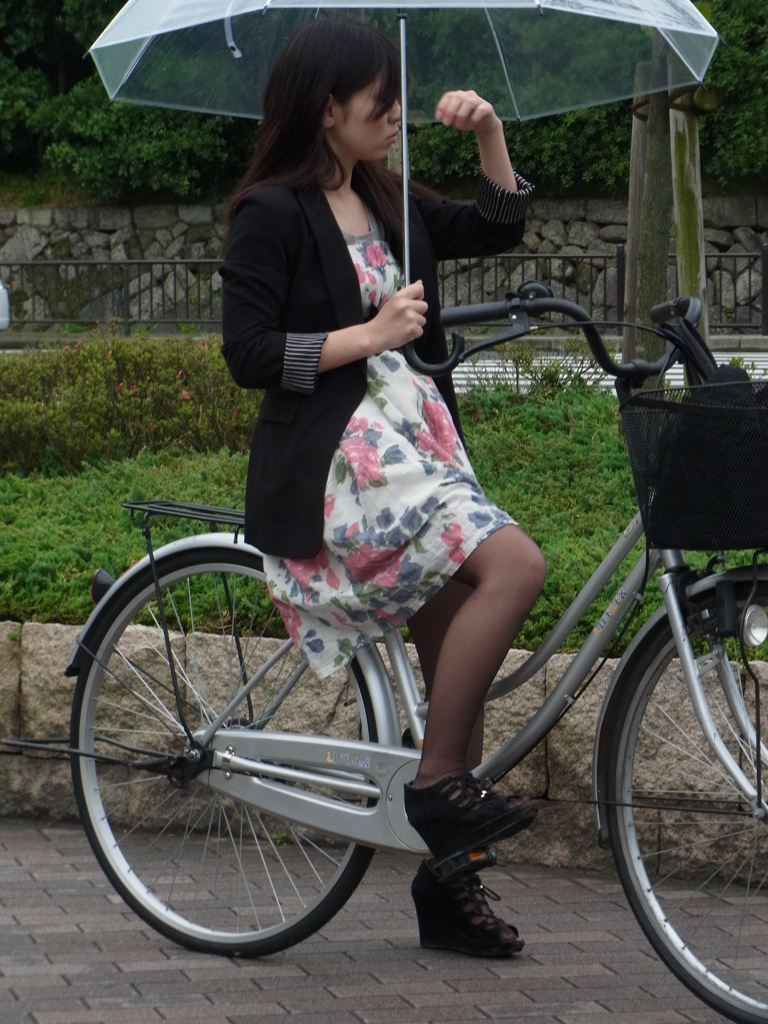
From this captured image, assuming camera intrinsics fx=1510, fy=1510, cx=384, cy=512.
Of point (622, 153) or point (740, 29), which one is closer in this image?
point (740, 29)

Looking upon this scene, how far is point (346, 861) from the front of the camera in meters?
3.26

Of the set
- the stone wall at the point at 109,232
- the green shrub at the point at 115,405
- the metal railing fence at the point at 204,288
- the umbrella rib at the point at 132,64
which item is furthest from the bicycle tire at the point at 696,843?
the stone wall at the point at 109,232

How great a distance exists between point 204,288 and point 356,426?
71.9 feet

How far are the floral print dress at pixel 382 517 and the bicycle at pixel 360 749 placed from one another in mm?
149

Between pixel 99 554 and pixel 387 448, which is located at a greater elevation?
pixel 387 448

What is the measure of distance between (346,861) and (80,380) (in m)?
4.91

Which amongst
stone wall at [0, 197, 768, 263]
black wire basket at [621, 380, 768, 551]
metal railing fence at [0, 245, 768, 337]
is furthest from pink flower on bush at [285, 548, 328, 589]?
stone wall at [0, 197, 768, 263]

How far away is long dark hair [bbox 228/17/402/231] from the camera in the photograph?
9.85 feet

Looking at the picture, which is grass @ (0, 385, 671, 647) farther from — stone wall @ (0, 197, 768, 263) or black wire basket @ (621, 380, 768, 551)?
stone wall @ (0, 197, 768, 263)

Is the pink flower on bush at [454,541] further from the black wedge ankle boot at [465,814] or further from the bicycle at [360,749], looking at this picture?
the black wedge ankle boot at [465,814]

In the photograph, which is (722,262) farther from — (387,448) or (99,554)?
(387,448)

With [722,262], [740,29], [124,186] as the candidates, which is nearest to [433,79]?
[722,262]

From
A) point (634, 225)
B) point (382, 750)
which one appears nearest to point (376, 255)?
point (382, 750)

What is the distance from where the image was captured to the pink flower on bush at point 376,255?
10.2ft
